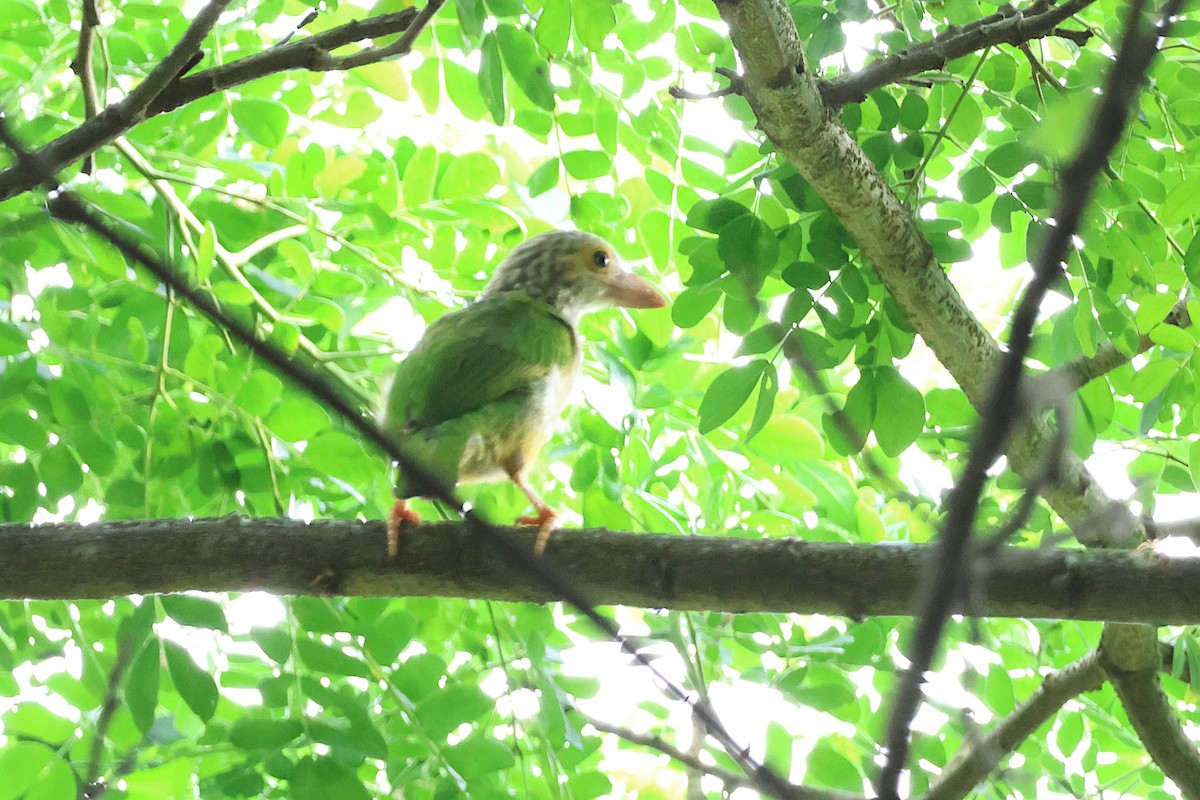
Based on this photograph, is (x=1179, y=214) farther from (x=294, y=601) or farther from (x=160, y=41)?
(x=160, y=41)

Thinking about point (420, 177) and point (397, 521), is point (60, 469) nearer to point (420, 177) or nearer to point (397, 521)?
point (397, 521)

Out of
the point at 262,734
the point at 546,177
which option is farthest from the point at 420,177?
the point at 262,734

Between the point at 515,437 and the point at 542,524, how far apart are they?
0.43m

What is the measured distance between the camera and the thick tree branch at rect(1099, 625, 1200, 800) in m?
3.03

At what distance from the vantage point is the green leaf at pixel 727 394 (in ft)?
9.00

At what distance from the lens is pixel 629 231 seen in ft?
12.4

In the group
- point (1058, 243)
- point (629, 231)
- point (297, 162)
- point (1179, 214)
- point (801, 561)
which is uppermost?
point (629, 231)

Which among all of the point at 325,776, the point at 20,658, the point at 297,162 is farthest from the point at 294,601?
the point at 297,162

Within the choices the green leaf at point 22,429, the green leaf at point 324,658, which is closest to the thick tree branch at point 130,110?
the green leaf at point 22,429

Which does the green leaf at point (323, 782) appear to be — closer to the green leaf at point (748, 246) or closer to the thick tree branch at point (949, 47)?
the green leaf at point (748, 246)

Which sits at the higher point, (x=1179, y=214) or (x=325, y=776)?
(x=1179, y=214)

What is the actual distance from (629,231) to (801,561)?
1886 millimetres

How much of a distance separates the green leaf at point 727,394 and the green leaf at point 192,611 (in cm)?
128

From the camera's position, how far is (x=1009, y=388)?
2.01 feet
